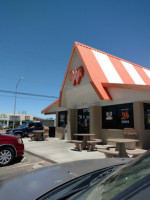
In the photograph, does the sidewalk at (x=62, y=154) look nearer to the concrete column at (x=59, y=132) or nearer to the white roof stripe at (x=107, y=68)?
the white roof stripe at (x=107, y=68)

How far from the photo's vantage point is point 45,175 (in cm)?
215

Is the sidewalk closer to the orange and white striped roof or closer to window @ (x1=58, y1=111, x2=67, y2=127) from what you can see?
the orange and white striped roof

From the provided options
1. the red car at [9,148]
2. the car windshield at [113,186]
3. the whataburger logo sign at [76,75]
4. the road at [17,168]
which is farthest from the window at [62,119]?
the car windshield at [113,186]

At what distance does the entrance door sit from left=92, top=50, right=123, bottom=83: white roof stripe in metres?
3.34

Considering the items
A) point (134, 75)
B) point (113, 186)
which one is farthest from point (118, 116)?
point (113, 186)

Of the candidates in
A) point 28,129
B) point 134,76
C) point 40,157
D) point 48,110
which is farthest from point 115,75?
point 28,129

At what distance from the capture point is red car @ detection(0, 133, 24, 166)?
247 inches

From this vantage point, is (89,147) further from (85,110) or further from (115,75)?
(115,75)

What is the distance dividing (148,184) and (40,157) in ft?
23.9

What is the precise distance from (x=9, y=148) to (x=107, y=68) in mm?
9203

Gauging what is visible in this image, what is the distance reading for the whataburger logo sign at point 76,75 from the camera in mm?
12102

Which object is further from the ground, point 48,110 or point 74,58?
point 74,58

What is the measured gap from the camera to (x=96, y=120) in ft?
38.5

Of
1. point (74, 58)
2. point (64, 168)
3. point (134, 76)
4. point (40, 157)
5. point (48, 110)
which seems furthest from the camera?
point (48, 110)
